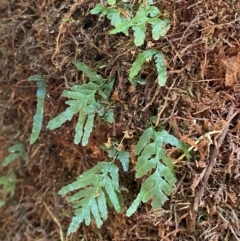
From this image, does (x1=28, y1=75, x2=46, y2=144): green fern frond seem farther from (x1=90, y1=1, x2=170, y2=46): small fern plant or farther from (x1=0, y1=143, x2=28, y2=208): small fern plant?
(x1=90, y1=1, x2=170, y2=46): small fern plant

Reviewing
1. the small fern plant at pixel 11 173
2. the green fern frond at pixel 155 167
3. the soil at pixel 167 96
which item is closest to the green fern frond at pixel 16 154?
the small fern plant at pixel 11 173

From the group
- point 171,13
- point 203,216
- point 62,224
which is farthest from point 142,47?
point 62,224

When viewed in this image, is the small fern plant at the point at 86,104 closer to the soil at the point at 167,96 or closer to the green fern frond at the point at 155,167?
the soil at the point at 167,96

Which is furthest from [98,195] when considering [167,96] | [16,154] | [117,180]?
[16,154]

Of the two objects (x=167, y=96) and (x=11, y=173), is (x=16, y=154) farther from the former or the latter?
(x=167, y=96)

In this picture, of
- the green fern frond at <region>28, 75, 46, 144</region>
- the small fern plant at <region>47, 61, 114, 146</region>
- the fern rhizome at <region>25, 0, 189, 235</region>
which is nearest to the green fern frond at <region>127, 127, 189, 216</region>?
the fern rhizome at <region>25, 0, 189, 235</region>

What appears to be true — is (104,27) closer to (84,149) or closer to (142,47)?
(142,47)
